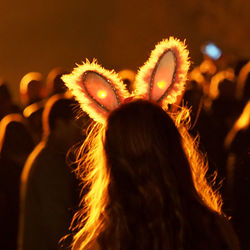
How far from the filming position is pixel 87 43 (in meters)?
16.0

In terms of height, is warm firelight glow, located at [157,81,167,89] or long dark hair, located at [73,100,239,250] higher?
warm firelight glow, located at [157,81,167,89]

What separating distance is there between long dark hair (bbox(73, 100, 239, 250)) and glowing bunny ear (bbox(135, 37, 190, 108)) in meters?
0.28

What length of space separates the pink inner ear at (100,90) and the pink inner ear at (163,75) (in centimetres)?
19

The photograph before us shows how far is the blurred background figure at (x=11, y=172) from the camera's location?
4559 millimetres

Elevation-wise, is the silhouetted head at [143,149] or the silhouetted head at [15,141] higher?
the silhouetted head at [15,141]

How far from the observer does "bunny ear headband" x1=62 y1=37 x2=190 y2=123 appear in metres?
2.89

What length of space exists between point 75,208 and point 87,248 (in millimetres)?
1269

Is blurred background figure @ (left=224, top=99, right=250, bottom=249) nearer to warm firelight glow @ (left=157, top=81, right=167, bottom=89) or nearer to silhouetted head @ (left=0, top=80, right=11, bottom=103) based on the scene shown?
warm firelight glow @ (left=157, top=81, right=167, bottom=89)

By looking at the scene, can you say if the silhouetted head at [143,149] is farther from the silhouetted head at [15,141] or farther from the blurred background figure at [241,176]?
the silhouetted head at [15,141]

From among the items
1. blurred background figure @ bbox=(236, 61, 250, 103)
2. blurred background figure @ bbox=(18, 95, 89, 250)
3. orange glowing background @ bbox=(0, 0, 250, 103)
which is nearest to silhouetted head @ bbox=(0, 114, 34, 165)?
blurred background figure @ bbox=(18, 95, 89, 250)

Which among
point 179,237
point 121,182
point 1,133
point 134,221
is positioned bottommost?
point 179,237

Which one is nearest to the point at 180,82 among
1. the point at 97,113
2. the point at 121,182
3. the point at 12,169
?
the point at 97,113

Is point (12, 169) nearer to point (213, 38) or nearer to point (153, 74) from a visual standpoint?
point (153, 74)

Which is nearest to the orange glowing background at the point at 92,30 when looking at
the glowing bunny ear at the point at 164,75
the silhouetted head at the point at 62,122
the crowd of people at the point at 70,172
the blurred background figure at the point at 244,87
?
the blurred background figure at the point at 244,87
